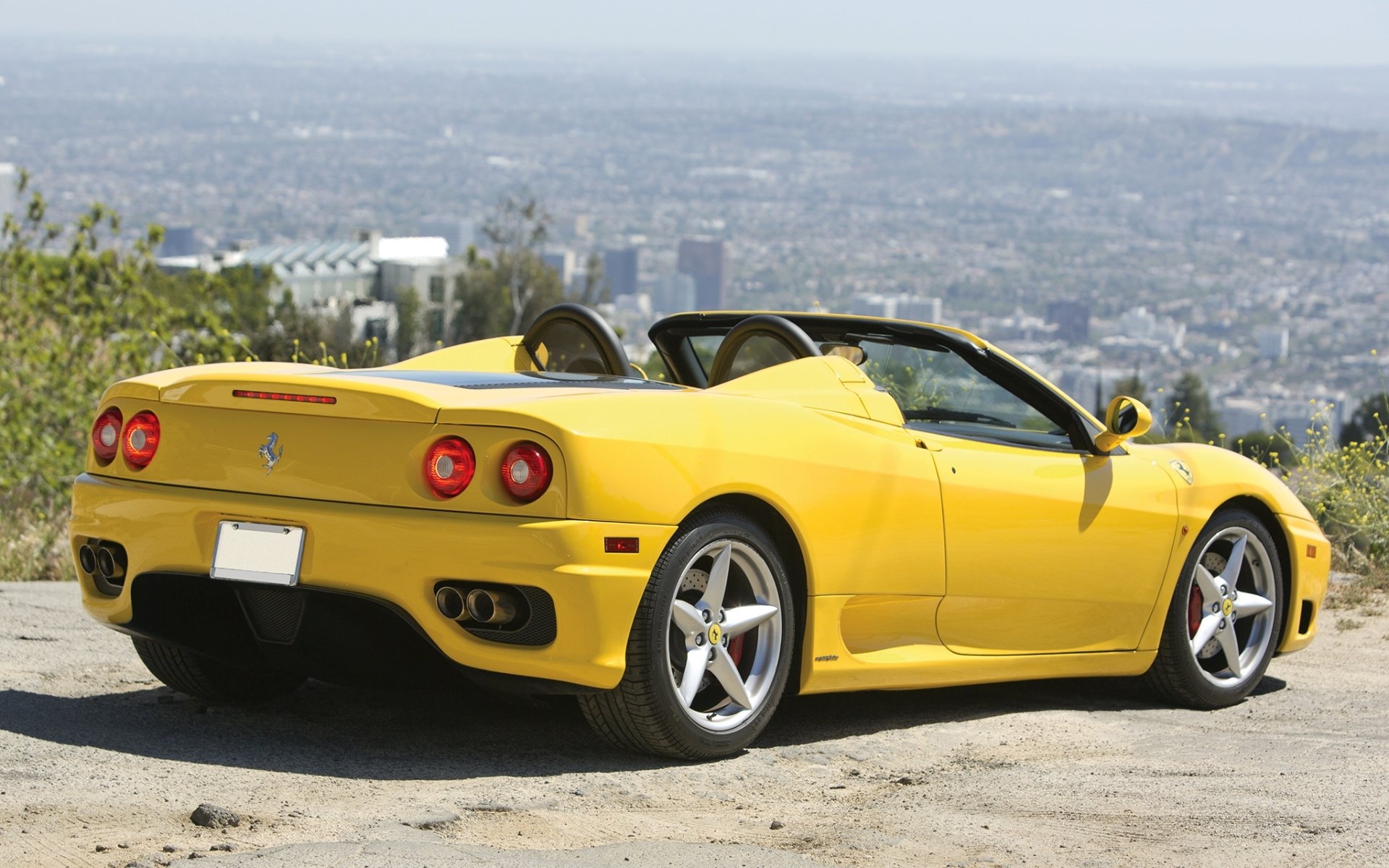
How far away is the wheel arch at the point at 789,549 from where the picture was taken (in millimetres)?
4473

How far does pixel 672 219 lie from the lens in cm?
13838

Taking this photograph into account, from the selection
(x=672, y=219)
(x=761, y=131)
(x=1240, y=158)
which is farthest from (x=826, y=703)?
(x=761, y=131)

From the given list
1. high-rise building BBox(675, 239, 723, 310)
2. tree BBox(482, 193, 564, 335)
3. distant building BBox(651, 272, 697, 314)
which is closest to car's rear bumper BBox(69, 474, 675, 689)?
tree BBox(482, 193, 564, 335)

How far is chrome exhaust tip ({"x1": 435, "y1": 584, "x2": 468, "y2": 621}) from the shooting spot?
4078 mm

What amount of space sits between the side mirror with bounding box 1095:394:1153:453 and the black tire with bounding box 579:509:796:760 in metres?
1.62

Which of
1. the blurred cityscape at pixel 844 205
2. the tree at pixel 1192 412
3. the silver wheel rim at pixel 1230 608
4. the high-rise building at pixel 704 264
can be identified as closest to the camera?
the silver wheel rim at pixel 1230 608

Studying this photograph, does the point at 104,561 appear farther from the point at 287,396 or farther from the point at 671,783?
the point at 671,783

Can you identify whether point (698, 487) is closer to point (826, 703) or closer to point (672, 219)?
point (826, 703)

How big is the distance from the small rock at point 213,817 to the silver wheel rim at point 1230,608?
3.60m

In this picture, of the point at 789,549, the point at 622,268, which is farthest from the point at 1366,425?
the point at 622,268

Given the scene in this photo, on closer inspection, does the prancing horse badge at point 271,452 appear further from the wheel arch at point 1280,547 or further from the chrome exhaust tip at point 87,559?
the wheel arch at point 1280,547

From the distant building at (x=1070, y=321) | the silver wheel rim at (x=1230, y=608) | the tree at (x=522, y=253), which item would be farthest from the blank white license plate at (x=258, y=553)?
the distant building at (x=1070, y=321)

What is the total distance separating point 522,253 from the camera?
2717 inches

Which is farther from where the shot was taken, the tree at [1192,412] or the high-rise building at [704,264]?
the high-rise building at [704,264]
